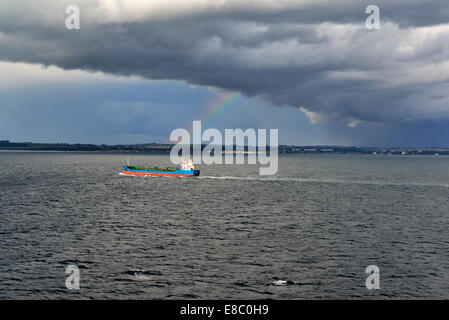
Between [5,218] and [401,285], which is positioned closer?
[401,285]

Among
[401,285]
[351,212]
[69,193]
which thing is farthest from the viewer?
[69,193]

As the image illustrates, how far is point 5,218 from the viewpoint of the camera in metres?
77.1

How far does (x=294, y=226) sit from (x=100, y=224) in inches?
1400

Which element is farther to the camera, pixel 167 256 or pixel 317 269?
pixel 167 256

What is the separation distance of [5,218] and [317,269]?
6115cm

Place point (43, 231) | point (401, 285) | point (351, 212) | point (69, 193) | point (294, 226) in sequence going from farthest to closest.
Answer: point (69, 193), point (351, 212), point (294, 226), point (43, 231), point (401, 285)
